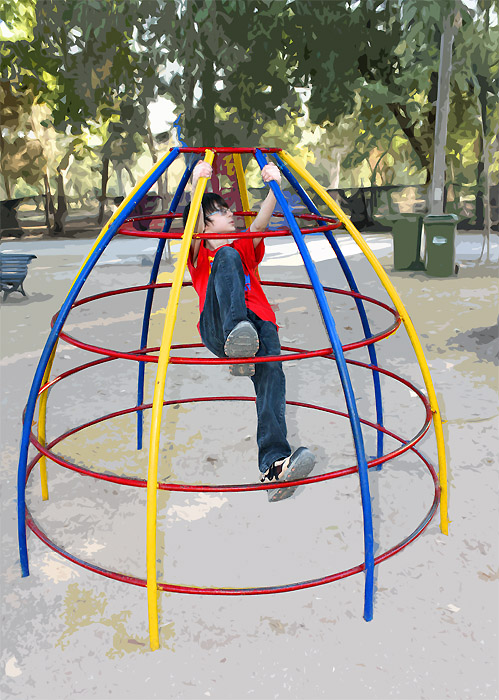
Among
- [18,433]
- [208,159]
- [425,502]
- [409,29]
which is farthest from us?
[409,29]

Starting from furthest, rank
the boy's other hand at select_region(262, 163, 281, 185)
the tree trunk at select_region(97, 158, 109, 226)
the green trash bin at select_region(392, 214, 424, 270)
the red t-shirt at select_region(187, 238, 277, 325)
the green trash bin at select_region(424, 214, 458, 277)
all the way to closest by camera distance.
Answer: the tree trunk at select_region(97, 158, 109, 226) → the green trash bin at select_region(392, 214, 424, 270) → the green trash bin at select_region(424, 214, 458, 277) → the red t-shirt at select_region(187, 238, 277, 325) → the boy's other hand at select_region(262, 163, 281, 185)

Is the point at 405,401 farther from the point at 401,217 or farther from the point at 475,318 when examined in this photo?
the point at 401,217

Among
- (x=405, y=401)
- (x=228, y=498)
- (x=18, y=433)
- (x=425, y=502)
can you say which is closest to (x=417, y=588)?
(x=425, y=502)

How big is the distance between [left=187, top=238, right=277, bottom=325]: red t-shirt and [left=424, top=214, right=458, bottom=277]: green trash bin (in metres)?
8.74

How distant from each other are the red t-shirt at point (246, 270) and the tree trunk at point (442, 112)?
9.23m

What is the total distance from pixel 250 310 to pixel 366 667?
152 cm

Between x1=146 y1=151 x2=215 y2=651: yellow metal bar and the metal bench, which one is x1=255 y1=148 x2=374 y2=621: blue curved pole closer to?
x1=146 y1=151 x2=215 y2=651: yellow metal bar

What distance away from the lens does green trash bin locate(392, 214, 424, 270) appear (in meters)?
12.3

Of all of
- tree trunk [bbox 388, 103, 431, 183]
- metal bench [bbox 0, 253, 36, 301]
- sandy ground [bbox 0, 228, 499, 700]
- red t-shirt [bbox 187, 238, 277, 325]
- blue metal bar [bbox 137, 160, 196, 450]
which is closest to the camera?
sandy ground [bbox 0, 228, 499, 700]

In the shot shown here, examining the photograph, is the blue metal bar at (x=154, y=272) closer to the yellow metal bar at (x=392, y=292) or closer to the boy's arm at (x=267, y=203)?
the boy's arm at (x=267, y=203)

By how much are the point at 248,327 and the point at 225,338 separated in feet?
0.58

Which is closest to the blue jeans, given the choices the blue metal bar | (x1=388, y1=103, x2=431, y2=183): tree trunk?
the blue metal bar

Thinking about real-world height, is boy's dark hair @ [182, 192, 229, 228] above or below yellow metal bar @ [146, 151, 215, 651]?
above

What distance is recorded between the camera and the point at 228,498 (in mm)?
3707
